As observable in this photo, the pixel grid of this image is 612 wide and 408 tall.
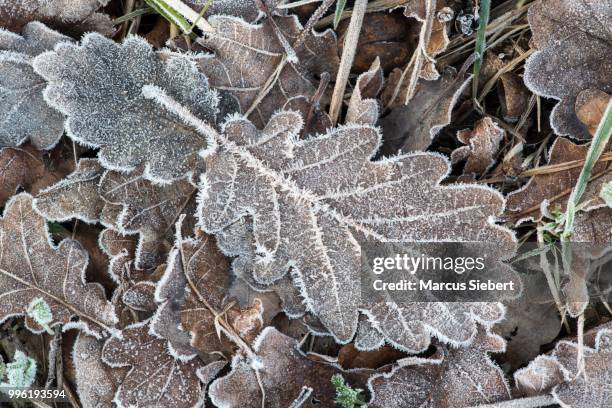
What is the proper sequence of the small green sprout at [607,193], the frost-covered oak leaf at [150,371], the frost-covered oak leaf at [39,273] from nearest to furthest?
the small green sprout at [607,193]
the frost-covered oak leaf at [150,371]
the frost-covered oak leaf at [39,273]

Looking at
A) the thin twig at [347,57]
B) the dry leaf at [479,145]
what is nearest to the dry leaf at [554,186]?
the dry leaf at [479,145]

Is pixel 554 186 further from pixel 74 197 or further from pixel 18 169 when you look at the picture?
pixel 18 169

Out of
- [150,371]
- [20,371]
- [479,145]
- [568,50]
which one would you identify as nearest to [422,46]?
[479,145]

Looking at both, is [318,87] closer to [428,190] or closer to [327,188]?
[327,188]

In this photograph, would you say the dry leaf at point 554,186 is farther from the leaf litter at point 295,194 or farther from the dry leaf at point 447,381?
the dry leaf at point 447,381

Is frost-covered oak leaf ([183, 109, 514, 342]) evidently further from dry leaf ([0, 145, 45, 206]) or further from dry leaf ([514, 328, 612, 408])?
dry leaf ([0, 145, 45, 206])

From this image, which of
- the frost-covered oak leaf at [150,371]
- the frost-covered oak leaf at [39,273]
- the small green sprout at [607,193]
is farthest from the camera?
the frost-covered oak leaf at [39,273]

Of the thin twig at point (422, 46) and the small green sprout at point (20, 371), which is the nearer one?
the thin twig at point (422, 46)

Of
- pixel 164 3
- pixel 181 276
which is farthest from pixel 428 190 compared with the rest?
pixel 164 3
